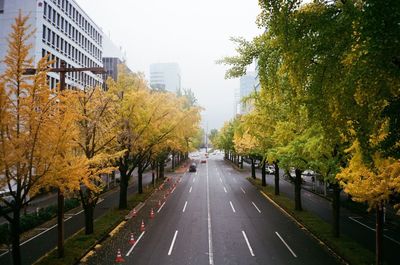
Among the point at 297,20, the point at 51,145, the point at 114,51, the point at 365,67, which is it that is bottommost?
the point at 51,145

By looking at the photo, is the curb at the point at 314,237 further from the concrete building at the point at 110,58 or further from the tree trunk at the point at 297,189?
the concrete building at the point at 110,58

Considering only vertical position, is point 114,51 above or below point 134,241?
above

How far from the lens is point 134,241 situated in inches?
739

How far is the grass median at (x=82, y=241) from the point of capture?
15.1 meters

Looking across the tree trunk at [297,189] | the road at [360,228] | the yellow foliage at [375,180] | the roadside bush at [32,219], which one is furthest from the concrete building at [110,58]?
the yellow foliage at [375,180]

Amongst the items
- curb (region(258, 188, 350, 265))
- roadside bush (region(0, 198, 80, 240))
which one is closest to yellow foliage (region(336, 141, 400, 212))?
curb (region(258, 188, 350, 265))

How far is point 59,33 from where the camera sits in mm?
49656

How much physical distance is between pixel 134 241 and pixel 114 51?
92.8 meters

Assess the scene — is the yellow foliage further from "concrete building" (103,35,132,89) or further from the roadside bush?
"concrete building" (103,35,132,89)

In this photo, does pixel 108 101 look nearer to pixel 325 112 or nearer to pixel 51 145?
pixel 51 145

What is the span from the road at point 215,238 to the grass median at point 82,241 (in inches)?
27.5

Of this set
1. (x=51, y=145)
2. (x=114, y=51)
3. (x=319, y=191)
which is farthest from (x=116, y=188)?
(x=114, y=51)

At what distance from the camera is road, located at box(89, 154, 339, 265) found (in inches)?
630

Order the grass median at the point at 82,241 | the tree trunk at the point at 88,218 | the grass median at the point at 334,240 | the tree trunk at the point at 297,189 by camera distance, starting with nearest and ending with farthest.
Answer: the grass median at the point at 82,241
the grass median at the point at 334,240
the tree trunk at the point at 88,218
the tree trunk at the point at 297,189
